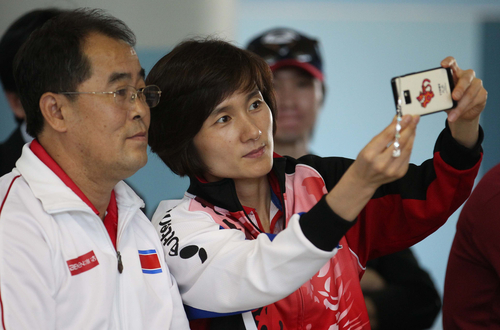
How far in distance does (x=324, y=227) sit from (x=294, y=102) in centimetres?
162

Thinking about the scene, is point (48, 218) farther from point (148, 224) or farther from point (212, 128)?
point (212, 128)

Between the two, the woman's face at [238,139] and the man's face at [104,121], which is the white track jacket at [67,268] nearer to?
the man's face at [104,121]

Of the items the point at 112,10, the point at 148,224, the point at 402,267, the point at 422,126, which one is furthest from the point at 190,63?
the point at 422,126

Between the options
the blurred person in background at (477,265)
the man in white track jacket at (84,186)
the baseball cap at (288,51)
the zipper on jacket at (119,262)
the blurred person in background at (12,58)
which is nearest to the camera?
the man in white track jacket at (84,186)

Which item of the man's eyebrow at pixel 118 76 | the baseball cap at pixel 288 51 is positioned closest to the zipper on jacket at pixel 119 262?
the man's eyebrow at pixel 118 76

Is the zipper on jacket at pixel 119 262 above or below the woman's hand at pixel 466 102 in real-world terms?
below

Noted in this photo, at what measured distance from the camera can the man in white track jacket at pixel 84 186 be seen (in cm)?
122

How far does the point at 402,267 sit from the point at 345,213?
135 centimetres

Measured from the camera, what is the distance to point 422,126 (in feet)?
14.0

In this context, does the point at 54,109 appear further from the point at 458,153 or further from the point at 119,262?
the point at 458,153

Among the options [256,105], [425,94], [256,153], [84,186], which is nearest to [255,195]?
[256,153]

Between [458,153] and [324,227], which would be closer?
[324,227]

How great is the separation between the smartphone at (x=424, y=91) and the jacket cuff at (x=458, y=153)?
0.47ft

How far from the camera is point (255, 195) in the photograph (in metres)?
1.59
